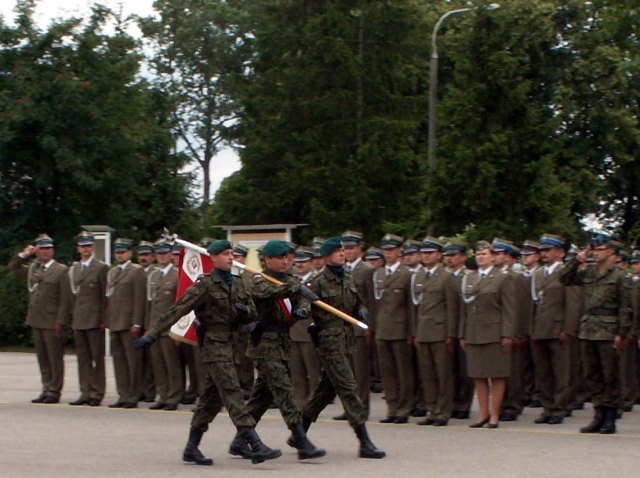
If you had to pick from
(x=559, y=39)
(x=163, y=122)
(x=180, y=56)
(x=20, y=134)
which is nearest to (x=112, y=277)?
(x=20, y=134)

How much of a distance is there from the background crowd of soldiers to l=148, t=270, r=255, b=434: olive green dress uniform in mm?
587

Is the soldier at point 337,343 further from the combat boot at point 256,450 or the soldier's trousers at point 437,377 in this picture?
the soldier's trousers at point 437,377

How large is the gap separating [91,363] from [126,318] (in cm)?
79

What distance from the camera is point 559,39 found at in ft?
143

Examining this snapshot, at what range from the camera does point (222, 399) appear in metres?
12.0

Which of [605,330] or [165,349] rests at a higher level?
[605,330]

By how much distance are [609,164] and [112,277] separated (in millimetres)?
28929

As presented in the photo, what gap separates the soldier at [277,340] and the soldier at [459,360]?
3644mm

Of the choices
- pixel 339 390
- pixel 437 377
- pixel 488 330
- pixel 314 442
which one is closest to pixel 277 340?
pixel 339 390

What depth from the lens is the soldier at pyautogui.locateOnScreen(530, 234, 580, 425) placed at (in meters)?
15.7

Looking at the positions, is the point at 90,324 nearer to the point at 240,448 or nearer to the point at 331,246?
the point at 331,246

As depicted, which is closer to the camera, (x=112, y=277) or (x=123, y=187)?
(x=112, y=277)

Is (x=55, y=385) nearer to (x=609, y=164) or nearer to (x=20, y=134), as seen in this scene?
(x=20, y=134)

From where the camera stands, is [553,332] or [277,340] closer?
[277,340]
